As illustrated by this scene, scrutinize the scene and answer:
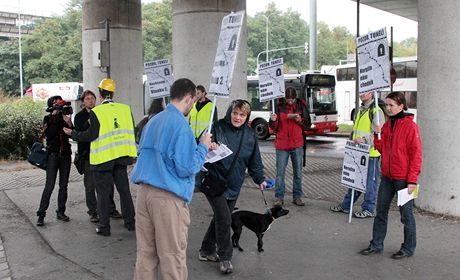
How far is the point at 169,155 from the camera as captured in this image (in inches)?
159

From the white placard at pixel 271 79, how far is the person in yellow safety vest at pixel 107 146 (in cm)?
304

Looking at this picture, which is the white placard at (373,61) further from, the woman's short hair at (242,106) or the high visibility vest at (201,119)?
the high visibility vest at (201,119)

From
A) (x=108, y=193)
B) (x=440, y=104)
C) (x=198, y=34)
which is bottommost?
(x=108, y=193)

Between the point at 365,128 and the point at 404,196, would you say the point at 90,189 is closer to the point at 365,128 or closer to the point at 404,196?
the point at 365,128

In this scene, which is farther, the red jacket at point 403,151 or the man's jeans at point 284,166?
the man's jeans at point 284,166

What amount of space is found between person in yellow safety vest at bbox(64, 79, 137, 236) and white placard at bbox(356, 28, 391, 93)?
10.4 ft

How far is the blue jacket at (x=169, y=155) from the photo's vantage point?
13.2 feet

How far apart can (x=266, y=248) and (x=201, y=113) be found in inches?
131

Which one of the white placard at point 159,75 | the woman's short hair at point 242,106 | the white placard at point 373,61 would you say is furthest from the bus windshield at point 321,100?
the woman's short hair at point 242,106

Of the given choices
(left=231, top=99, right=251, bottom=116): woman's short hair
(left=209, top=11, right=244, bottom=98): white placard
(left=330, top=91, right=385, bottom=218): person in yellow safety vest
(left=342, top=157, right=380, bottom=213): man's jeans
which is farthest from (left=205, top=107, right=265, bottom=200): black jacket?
(left=342, top=157, right=380, bottom=213): man's jeans

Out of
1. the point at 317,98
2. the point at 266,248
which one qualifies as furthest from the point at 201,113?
the point at 317,98

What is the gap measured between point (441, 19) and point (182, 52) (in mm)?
5346

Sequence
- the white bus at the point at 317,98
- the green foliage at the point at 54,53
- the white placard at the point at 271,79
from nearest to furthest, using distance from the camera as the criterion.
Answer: the white placard at the point at 271,79
the white bus at the point at 317,98
the green foliage at the point at 54,53

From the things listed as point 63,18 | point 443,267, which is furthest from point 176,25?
point 63,18
